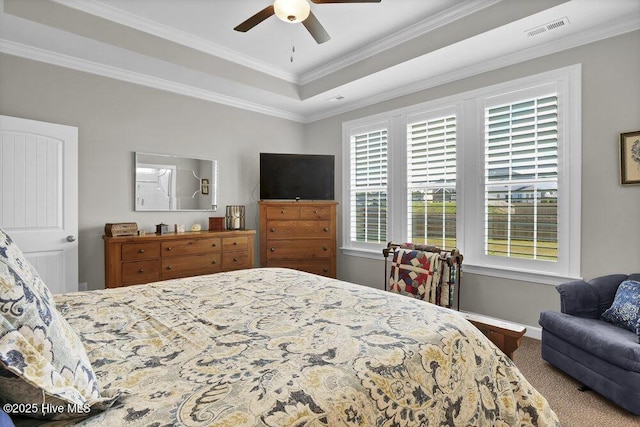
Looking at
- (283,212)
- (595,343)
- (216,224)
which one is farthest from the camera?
(283,212)

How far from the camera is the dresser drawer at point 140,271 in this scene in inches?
126

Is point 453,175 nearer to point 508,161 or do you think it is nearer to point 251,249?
point 508,161

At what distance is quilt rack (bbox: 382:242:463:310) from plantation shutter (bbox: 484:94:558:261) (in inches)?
26.9

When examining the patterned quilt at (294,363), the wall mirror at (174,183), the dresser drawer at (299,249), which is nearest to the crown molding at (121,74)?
the wall mirror at (174,183)

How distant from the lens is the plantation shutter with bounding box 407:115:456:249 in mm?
3672

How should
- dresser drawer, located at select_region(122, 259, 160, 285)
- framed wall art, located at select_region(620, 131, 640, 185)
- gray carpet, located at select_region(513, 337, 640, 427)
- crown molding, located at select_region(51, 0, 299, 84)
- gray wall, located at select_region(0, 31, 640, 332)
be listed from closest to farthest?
gray carpet, located at select_region(513, 337, 640, 427) < framed wall art, located at select_region(620, 131, 640, 185) < gray wall, located at select_region(0, 31, 640, 332) < crown molding, located at select_region(51, 0, 299, 84) < dresser drawer, located at select_region(122, 259, 160, 285)

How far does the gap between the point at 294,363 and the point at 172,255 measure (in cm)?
295

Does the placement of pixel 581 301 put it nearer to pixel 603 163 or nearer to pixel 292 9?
pixel 603 163

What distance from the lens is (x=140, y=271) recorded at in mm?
3281

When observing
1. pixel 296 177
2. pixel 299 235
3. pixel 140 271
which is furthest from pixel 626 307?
pixel 140 271

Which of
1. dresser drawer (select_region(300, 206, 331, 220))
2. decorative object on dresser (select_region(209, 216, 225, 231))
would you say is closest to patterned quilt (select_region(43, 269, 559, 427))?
decorative object on dresser (select_region(209, 216, 225, 231))

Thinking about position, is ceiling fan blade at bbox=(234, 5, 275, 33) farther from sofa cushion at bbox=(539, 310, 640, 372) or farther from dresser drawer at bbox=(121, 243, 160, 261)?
sofa cushion at bbox=(539, 310, 640, 372)

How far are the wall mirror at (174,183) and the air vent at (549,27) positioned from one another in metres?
3.68

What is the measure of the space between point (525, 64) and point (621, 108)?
901 mm
